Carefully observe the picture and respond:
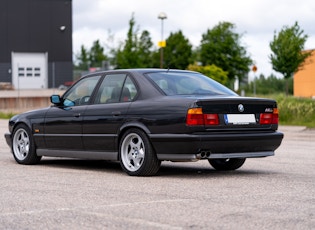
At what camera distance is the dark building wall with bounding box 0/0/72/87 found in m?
72.1

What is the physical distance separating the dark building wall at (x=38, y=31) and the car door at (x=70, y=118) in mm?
61418

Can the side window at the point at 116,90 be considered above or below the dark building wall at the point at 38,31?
below

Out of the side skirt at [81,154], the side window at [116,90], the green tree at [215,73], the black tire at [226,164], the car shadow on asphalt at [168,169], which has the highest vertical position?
the green tree at [215,73]

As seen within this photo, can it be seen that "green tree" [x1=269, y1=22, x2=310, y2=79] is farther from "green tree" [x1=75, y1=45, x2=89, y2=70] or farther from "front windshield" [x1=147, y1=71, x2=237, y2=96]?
"green tree" [x1=75, y1=45, x2=89, y2=70]

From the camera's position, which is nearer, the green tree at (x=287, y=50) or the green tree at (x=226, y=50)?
the green tree at (x=287, y=50)

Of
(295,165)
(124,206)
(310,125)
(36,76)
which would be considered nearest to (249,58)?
(36,76)

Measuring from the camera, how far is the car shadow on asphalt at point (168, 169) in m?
10.8

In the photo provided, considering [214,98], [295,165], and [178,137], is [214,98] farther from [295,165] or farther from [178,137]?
[295,165]

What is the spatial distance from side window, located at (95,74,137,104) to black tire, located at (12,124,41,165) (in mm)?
1547

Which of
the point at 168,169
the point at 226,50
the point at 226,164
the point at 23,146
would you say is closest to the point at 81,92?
the point at 23,146

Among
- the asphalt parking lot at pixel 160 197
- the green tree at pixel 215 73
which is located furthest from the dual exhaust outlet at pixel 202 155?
the green tree at pixel 215 73

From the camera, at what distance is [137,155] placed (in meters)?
10.4

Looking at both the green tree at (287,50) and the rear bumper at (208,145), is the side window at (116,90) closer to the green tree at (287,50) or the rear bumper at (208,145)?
the rear bumper at (208,145)

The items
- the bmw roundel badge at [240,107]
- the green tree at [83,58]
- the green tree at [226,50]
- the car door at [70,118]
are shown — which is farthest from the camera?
Result: the green tree at [83,58]
